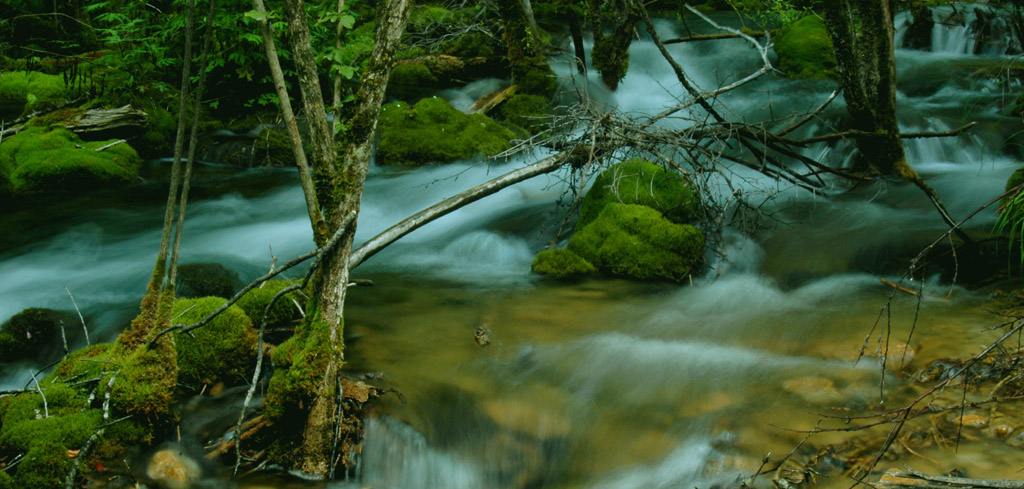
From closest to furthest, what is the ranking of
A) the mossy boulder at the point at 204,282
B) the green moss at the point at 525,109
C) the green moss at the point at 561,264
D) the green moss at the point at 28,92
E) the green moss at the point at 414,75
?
1. the mossy boulder at the point at 204,282
2. the green moss at the point at 561,264
3. the green moss at the point at 525,109
4. the green moss at the point at 28,92
5. the green moss at the point at 414,75

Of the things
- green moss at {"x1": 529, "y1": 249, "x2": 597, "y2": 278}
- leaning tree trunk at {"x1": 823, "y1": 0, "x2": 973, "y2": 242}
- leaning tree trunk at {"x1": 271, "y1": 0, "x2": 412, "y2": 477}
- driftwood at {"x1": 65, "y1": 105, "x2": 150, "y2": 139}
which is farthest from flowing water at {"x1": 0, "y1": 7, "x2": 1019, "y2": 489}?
driftwood at {"x1": 65, "y1": 105, "x2": 150, "y2": 139}

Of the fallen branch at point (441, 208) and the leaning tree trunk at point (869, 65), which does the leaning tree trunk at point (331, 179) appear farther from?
the leaning tree trunk at point (869, 65)

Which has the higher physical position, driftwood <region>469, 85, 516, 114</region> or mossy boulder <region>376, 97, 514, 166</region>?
driftwood <region>469, 85, 516, 114</region>

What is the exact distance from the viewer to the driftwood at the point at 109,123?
35.6 ft

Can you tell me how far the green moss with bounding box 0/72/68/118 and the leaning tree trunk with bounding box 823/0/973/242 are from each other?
458 inches

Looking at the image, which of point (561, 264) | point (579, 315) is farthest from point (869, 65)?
point (579, 315)

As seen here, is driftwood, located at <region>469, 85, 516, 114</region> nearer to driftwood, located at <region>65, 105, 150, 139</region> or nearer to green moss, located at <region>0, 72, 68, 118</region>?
driftwood, located at <region>65, 105, 150, 139</region>

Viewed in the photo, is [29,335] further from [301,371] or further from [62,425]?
[301,371]

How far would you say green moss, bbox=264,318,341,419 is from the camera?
3.45 m

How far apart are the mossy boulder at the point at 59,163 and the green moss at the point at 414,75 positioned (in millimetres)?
4994

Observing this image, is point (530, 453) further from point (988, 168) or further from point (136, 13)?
point (136, 13)

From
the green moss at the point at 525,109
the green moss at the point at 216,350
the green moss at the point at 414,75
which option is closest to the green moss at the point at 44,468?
the green moss at the point at 216,350

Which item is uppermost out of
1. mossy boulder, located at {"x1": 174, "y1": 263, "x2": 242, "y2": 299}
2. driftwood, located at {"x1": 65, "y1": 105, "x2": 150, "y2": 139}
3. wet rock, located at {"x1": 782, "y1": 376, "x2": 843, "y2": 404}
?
driftwood, located at {"x1": 65, "y1": 105, "x2": 150, "y2": 139}

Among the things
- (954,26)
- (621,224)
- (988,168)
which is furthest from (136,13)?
(954,26)
